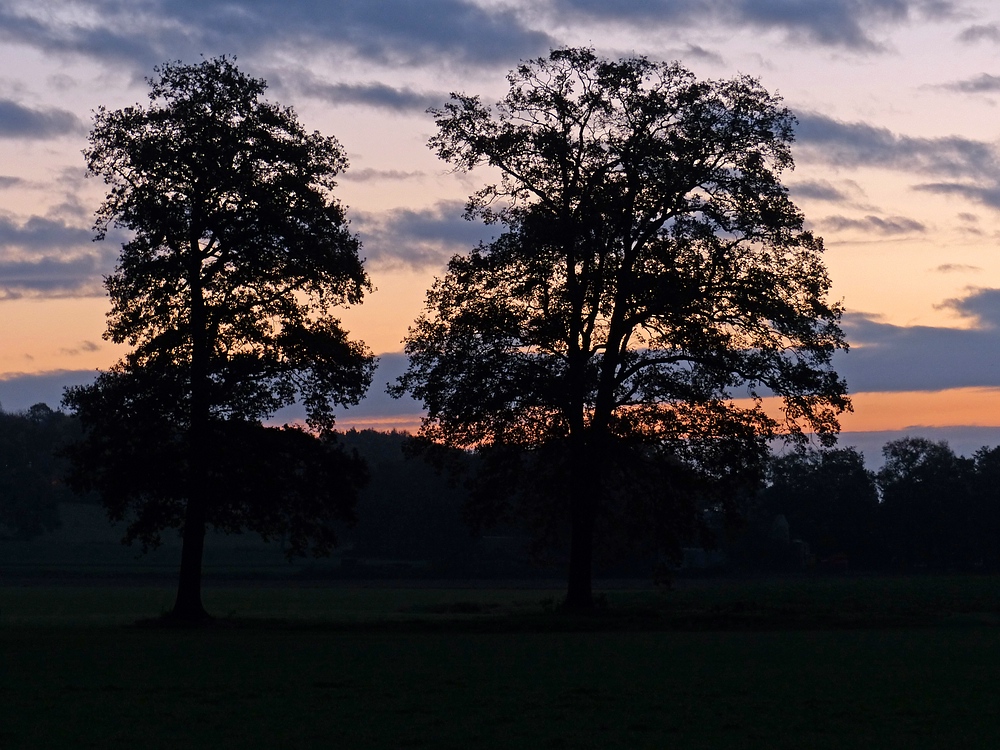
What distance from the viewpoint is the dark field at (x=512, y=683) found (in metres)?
14.3

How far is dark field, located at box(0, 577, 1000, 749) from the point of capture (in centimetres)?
1427

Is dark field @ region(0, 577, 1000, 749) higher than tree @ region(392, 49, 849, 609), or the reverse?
tree @ region(392, 49, 849, 609)

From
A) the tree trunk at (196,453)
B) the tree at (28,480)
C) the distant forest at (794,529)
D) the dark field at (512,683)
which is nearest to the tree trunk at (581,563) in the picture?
the dark field at (512,683)

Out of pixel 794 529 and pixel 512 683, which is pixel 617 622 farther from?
pixel 794 529

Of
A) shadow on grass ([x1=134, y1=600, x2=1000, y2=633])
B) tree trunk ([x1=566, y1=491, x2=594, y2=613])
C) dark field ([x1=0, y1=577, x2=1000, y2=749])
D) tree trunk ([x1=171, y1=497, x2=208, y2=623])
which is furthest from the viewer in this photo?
tree trunk ([x1=566, y1=491, x2=594, y2=613])

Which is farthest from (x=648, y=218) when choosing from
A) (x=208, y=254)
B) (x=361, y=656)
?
(x=361, y=656)

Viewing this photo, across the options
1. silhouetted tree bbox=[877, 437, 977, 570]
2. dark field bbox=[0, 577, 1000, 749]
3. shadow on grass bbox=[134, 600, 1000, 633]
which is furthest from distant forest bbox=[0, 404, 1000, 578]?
dark field bbox=[0, 577, 1000, 749]

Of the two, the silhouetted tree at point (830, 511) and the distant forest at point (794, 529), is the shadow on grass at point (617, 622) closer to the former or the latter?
the distant forest at point (794, 529)

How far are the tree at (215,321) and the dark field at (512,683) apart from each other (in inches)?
146

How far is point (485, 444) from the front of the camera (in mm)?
38125

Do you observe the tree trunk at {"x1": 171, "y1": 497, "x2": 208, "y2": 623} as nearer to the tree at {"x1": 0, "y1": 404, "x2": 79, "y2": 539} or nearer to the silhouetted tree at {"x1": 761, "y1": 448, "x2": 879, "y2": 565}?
the silhouetted tree at {"x1": 761, "y1": 448, "x2": 879, "y2": 565}

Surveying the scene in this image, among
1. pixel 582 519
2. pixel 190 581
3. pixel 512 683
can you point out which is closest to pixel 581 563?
pixel 582 519

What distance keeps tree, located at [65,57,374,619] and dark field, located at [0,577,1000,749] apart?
3702 millimetres

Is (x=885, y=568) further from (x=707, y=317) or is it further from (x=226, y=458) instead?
(x=226, y=458)
